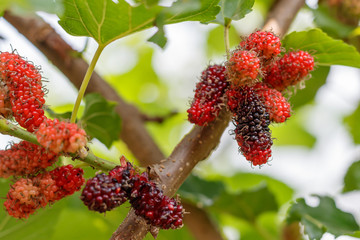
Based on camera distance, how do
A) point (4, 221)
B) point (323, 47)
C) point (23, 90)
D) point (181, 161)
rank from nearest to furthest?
point (23, 90), point (181, 161), point (323, 47), point (4, 221)

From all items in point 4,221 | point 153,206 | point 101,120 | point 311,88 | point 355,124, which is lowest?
point 4,221

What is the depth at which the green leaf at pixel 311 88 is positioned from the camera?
58.5 inches

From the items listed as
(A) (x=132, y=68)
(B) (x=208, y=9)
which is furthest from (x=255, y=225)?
(A) (x=132, y=68)

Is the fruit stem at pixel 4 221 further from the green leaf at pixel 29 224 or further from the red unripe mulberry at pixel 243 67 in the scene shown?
the red unripe mulberry at pixel 243 67

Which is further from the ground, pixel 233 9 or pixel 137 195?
pixel 233 9

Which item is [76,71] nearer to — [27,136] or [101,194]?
[27,136]

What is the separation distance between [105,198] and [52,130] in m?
0.15

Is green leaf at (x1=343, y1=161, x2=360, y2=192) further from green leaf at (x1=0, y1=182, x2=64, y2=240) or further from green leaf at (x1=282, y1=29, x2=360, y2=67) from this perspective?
green leaf at (x1=0, y1=182, x2=64, y2=240)

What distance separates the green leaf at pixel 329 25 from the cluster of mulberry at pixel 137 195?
3.32 ft

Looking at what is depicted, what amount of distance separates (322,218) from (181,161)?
515 mm

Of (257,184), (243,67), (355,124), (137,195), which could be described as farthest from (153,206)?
(355,124)

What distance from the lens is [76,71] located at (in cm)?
150

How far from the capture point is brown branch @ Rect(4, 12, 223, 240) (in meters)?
1.45

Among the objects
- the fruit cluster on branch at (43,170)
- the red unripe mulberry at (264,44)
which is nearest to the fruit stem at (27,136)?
the fruit cluster on branch at (43,170)
